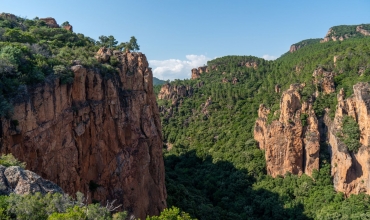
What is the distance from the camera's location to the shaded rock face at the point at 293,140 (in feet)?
151

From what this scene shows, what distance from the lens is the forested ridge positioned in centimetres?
4084

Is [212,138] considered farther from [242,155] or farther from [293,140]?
[293,140]

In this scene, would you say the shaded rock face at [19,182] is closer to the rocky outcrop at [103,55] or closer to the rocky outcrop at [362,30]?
the rocky outcrop at [103,55]

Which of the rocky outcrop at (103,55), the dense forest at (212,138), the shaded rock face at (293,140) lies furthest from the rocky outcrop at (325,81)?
the rocky outcrop at (103,55)

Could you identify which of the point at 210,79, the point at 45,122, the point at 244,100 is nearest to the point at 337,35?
the point at 210,79

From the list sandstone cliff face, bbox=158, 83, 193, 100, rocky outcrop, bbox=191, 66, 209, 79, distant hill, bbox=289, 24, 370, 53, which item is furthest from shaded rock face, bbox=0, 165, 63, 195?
distant hill, bbox=289, 24, 370, 53

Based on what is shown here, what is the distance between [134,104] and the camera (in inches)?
1133

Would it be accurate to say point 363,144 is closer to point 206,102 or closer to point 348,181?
point 348,181

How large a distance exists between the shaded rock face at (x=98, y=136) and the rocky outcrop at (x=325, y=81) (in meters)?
34.3

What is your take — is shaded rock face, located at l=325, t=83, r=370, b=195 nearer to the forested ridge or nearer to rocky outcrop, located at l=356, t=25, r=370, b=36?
the forested ridge

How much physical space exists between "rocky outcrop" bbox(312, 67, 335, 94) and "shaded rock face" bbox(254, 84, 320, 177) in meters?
5.94

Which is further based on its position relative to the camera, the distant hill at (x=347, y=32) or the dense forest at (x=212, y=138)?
the distant hill at (x=347, y=32)

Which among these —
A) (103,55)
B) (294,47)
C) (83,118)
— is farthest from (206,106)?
(294,47)

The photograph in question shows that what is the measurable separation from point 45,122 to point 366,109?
39.1 meters
